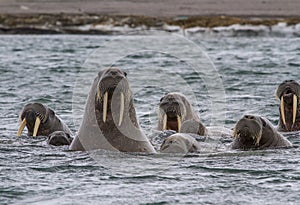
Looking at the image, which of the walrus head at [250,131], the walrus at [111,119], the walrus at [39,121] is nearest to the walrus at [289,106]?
the walrus head at [250,131]

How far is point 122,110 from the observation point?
9.63 metres

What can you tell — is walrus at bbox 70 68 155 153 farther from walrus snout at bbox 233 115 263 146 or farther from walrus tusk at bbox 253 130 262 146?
walrus tusk at bbox 253 130 262 146

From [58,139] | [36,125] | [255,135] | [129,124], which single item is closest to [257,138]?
[255,135]

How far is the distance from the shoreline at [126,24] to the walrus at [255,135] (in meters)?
34.0

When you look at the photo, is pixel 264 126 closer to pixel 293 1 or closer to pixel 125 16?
pixel 125 16

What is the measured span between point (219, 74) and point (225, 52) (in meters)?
8.59

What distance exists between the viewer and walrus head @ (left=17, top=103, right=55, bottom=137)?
11977mm

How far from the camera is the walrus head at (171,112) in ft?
41.9

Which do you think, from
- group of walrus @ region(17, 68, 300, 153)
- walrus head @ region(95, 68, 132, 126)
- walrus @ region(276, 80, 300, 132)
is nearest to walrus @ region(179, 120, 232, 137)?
group of walrus @ region(17, 68, 300, 153)

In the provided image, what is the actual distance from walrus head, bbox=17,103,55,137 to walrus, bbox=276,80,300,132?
3.22 m

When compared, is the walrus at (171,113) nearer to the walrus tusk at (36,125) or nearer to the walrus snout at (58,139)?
the walrus tusk at (36,125)


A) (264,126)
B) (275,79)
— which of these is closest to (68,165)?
(264,126)

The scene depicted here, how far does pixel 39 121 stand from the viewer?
1212 cm

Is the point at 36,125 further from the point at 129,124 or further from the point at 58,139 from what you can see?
the point at 129,124
